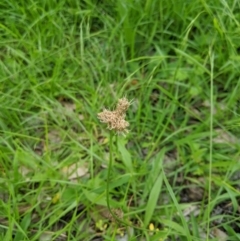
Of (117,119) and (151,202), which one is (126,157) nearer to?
(151,202)

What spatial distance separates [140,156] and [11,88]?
1.91 ft

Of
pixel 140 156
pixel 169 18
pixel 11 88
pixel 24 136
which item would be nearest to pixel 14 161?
pixel 24 136

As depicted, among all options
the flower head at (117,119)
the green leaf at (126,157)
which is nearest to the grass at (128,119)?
the green leaf at (126,157)

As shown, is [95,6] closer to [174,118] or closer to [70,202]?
[174,118]

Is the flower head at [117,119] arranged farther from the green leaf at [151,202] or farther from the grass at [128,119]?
the green leaf at [151,202]

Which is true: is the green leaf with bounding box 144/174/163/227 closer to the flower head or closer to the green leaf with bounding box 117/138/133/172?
the green leaf with bounding box 117/138/133/172

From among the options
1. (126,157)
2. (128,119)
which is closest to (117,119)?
(126,157)

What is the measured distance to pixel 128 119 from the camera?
1793 millimetres

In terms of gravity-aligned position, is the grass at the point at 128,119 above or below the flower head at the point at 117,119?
below

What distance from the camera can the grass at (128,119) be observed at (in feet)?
4.98

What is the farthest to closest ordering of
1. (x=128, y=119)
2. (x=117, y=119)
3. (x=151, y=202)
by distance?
1. (x=128, y=119)
2. (x=151, y=202)
3. (x=117, y=119)

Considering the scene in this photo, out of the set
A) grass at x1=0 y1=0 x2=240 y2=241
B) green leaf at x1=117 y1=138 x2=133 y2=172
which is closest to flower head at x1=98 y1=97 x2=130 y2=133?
grass at x1=0 y1=0 x2=240 y2=241

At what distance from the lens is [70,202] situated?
5.02 ft

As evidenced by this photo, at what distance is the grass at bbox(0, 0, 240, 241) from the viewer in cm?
152
